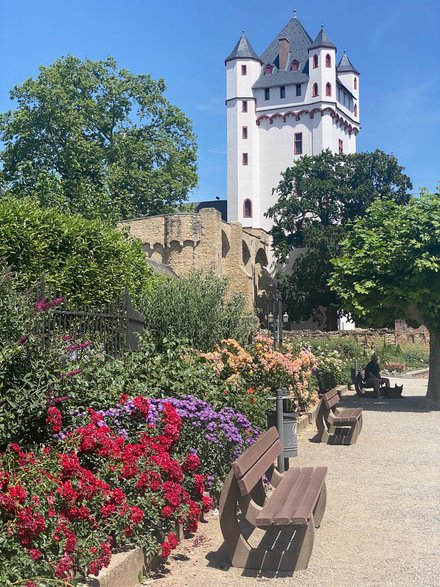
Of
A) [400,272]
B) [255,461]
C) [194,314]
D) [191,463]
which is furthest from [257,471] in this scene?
[194,314]

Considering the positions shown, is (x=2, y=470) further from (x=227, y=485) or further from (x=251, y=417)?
(x=251, y=417)

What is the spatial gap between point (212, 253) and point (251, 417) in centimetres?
3472

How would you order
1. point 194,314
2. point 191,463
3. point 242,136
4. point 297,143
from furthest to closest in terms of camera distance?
1. point 242,136
2. point 297,143
3. point 194,314
4. point 191,463

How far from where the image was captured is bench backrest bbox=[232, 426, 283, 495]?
495 centimetres

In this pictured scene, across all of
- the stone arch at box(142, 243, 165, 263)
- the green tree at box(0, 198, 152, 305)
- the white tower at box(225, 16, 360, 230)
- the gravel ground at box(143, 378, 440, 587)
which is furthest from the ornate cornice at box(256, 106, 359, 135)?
the gravel ground at box(143, 378, 440, 587)

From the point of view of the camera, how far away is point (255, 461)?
217 inches

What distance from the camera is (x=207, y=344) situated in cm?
1848

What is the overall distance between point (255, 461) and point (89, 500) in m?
1.45

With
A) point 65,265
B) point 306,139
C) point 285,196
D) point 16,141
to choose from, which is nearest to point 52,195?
point 16,141

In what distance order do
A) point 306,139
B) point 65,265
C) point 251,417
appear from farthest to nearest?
point 306,139, point 65,265, point 251,417

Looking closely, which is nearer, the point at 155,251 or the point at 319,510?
the point at 319,510

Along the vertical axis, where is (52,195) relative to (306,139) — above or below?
below

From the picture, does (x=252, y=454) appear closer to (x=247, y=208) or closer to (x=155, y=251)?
(x=155, y=251)

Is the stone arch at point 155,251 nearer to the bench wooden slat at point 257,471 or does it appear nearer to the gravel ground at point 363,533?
the gravel ground at point 363,533
